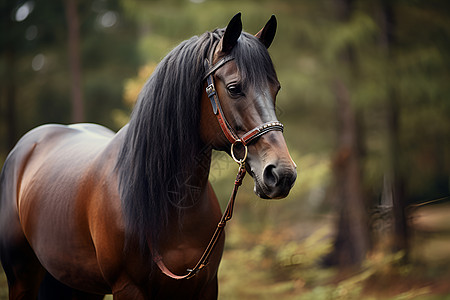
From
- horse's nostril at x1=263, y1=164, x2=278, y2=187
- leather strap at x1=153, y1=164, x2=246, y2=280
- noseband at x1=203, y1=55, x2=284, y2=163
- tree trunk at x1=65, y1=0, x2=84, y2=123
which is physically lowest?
leather strap at x1=153, y1=164, x2=246, y2=280

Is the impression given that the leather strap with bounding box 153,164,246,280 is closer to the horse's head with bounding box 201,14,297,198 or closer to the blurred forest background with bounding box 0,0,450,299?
the horse's head with bounding box 201,14,297,198

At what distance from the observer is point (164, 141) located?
7.29ft

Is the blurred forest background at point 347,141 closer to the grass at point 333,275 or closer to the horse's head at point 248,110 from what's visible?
the grass at point 333,275

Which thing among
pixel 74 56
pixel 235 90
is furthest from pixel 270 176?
pixel 74 56

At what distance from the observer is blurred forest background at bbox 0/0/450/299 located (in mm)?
6133

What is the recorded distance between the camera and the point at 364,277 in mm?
5887

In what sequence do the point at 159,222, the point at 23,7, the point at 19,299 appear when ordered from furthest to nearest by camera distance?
the point at 23,7 < the point at 19,299 < the point at 159,222

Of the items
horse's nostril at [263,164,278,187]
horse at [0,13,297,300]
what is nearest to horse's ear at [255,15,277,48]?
horse at [0,13,297,300]

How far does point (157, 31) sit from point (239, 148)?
287 inches

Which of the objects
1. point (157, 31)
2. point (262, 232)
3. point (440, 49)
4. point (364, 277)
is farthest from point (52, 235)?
point (440, 49)

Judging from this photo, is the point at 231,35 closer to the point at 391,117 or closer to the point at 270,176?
the point at 270,176

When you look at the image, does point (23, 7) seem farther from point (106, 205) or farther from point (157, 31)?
point (106, 205)

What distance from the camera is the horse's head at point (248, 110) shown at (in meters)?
1.89

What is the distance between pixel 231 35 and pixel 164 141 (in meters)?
0.62
